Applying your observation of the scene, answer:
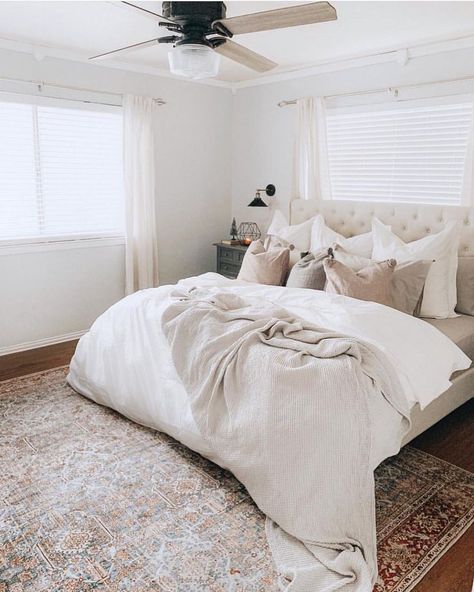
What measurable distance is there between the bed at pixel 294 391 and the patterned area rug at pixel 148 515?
0.43 ft

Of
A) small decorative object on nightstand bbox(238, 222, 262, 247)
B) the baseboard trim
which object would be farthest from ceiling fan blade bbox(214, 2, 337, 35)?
the baseboard trim

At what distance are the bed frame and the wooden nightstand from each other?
0.64 meters

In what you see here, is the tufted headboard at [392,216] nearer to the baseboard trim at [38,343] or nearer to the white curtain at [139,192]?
the white curtain at [139,192]

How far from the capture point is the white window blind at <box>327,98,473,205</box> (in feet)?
12.3

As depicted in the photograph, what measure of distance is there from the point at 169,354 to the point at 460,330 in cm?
179

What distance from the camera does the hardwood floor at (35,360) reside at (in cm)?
390

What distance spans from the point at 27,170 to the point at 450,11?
10.8 ft

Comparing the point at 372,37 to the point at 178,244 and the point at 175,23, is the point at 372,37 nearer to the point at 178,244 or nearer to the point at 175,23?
the point at 175,23

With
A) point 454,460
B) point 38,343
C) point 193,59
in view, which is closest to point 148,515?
point 454,460

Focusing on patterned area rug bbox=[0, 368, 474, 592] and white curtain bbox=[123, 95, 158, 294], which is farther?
white curtain bbox=[123, 95, 158, 294]

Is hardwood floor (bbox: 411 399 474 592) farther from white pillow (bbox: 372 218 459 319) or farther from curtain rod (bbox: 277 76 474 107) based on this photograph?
curtain rod (bbox: 277 76 474 107)

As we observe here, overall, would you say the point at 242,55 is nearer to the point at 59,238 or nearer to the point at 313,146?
the point at 313,146

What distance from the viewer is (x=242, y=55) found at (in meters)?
2.80

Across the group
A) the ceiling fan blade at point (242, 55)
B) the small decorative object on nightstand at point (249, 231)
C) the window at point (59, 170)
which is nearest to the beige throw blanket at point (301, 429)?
the ceiling fan blade at point (242, 55)
